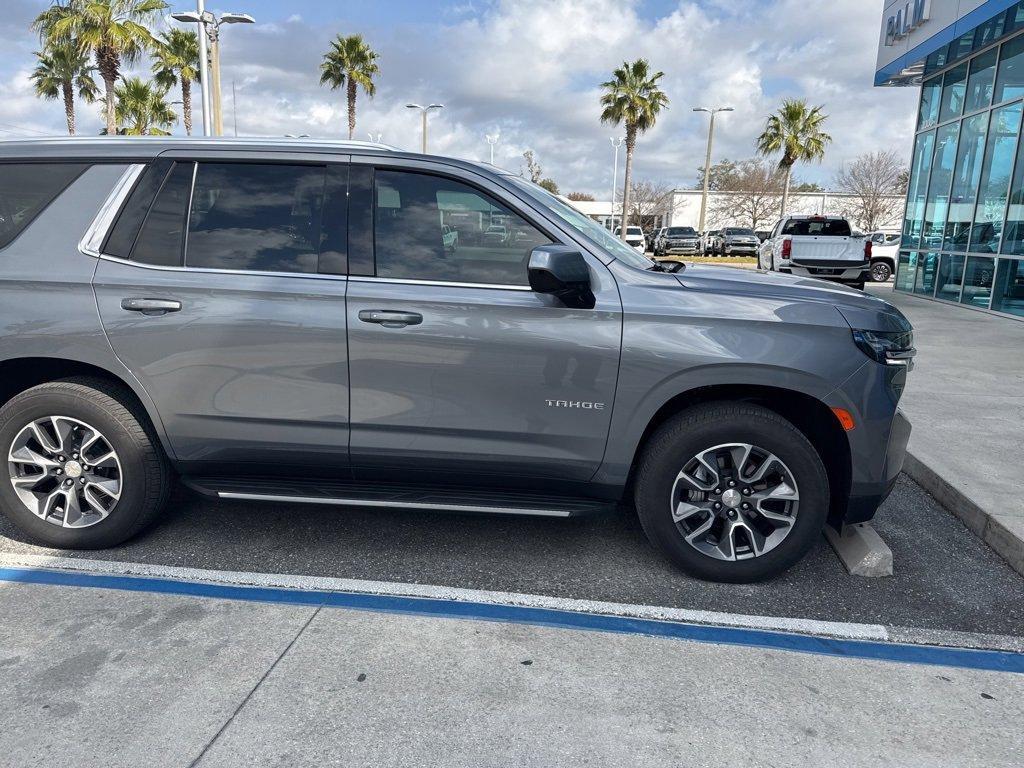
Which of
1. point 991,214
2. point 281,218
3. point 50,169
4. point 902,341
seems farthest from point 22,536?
point 991,214

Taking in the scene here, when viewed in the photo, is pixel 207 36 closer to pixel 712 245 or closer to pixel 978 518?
pixel 978 518

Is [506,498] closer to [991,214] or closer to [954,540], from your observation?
[954,540]

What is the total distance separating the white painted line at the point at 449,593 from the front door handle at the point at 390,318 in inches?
46.6

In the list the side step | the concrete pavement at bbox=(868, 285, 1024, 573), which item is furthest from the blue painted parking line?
the concrete pavement at bbox=(868, 285, 1024, 573)

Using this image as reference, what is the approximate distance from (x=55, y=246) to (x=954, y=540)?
477 cm

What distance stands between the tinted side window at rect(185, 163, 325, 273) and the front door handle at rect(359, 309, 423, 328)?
36 cm

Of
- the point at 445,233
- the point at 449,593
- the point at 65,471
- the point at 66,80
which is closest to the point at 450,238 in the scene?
A: the point at 445,233

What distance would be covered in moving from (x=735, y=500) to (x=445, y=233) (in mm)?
1760

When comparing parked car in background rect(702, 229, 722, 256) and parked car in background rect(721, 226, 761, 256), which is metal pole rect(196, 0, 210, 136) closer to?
parked car in background rect(721, 226, 761, 256)

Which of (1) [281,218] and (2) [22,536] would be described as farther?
(2) [22,536]

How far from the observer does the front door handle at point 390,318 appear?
3.28 m

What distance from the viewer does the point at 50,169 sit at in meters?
3.54

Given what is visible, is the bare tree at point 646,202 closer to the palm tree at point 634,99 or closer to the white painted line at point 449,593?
the palm tree at point 634,99

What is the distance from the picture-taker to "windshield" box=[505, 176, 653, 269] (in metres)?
3.47
